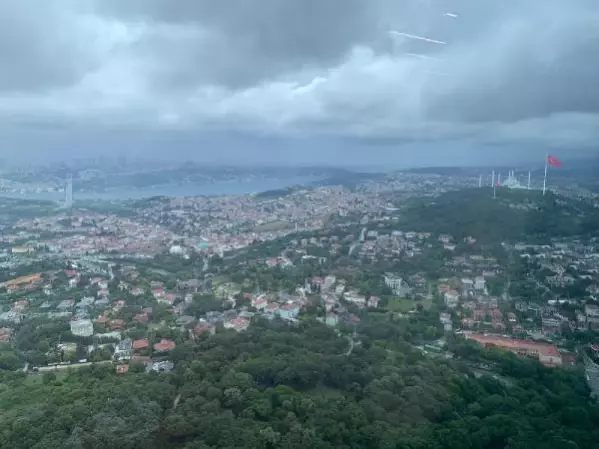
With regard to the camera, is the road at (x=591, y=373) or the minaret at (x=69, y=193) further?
the minaret at (x=69, y=193)

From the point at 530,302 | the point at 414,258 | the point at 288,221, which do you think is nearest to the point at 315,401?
the point at 530,302

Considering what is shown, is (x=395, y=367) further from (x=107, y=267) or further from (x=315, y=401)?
(x=107, y=267)

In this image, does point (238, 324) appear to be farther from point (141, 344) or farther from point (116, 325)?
point (116, 325)

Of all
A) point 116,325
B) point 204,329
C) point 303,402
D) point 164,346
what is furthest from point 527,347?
point 116,325

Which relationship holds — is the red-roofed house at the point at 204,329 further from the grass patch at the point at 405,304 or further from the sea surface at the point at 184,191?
the sea surface at the point at 184,191

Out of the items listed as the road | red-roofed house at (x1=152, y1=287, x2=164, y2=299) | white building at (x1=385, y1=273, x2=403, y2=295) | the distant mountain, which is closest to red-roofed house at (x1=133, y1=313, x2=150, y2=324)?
red-roofed house at (x1=152, y1=287, x2=164, y2=299)

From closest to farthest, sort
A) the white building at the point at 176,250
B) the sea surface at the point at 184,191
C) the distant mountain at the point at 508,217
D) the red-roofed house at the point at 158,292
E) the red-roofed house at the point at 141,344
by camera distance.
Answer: the red-roofed house at the point at 141,344 < the red-roofed house at the point at 158,292 < the distant mountain at the point at 508,217 < the white building at the point at 176,250 < the sea surface at the point at 184,191

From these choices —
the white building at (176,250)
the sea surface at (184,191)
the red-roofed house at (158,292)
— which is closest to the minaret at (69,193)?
the sea surface at (184,191)
